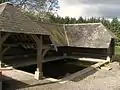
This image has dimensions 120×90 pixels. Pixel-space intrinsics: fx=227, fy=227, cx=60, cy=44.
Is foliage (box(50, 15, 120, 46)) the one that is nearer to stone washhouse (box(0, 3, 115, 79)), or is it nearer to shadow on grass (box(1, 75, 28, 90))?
stone washhouse (box(0, 3, 115, 79))

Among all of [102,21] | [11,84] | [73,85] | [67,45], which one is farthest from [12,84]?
[102,21]

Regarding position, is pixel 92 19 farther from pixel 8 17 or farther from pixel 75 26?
pixel 8 17

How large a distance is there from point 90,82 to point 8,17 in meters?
6.31

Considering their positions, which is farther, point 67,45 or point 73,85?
point 67,45

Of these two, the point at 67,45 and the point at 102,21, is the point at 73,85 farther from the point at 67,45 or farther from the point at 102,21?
the point at 102,21

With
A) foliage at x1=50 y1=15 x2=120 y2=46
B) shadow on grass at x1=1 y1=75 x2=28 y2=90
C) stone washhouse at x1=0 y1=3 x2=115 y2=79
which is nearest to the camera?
shadow on grass at x1=1 y1=75 x2=28 y2=90

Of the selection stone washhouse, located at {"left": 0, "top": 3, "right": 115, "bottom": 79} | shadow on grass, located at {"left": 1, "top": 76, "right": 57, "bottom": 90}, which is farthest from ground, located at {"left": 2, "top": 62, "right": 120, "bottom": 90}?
stone washhouse, located at {"left": 0, "top": 3, "right": 115, "bottom": 79}

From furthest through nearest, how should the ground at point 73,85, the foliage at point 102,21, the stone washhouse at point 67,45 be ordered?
the foliage at point 102,21, the stone washhouse at point 67,45, the ground at point 73,85

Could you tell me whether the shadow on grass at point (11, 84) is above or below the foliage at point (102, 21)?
above

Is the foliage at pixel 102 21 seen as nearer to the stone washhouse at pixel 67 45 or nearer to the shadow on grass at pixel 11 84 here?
the stone washhouse at pixel 67 45

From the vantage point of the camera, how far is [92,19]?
73.4 meters

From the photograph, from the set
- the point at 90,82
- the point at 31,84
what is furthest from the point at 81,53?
the point at 31,84

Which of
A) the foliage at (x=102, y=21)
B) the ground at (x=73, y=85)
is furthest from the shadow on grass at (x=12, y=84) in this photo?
the foliage at (x=102, y=21)

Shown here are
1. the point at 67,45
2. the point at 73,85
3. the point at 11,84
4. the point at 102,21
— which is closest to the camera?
the point at 11,84
